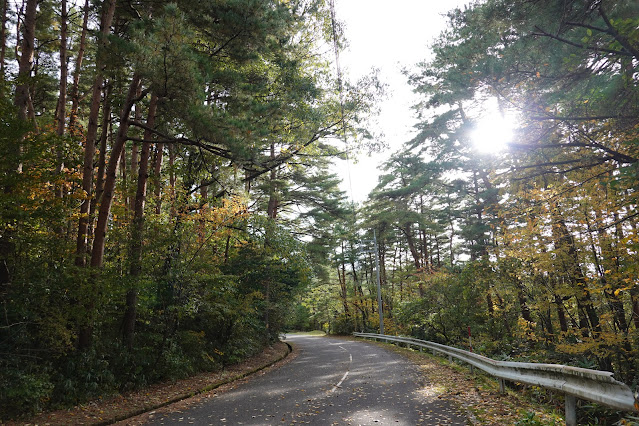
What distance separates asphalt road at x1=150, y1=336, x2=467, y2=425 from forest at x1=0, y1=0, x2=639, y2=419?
2694 millimetres

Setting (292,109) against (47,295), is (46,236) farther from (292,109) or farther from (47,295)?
(292,109)

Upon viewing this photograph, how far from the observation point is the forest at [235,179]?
264 inches

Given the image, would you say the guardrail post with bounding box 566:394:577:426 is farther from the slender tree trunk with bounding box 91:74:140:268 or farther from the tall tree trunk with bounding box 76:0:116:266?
the tall tree trunk with bounding box 76:0:116:266

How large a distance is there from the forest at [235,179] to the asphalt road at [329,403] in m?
2.69

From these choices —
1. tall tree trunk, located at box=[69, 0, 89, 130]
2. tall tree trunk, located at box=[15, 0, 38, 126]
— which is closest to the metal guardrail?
tall tree trunk, located at box=[15, 0, 38, 126]

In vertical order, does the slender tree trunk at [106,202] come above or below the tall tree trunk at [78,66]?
below

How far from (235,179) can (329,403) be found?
892cm

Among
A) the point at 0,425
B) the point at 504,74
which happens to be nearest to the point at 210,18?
the point at 504,74

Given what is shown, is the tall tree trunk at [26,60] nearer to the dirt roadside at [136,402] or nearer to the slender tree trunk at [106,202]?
→ the slender tree trunk at [106,202]

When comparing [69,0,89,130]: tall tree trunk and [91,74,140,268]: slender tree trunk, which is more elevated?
[69,0,89,130]: tall tree trunk

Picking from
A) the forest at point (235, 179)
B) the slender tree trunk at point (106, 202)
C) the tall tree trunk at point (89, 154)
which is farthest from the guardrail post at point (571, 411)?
the tall tree trunk at point (89, 154)

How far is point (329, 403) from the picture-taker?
6.97m

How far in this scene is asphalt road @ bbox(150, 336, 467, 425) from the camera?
5847 millimetres

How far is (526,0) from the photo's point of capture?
6.57m
